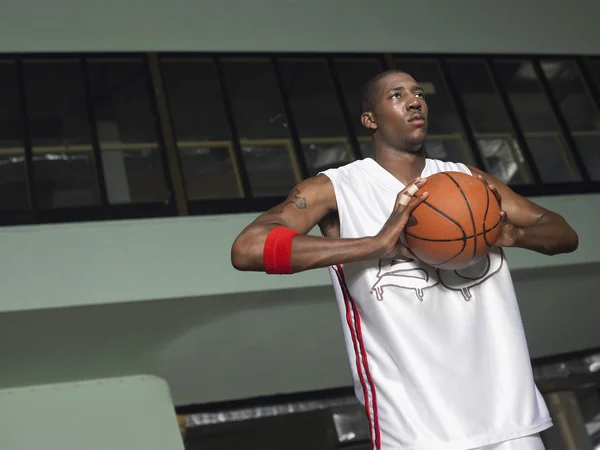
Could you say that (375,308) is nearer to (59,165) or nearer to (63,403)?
(63,403)

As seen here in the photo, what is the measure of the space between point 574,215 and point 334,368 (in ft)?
6.48

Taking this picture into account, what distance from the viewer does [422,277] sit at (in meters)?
2.20

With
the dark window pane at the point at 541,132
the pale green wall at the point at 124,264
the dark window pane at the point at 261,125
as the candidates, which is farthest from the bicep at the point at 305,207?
the dark window pane at the point at 541,132

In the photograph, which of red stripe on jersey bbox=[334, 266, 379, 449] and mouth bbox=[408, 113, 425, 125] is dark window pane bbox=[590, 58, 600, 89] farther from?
red stripe on jersey bbox=[334, 266, 379, 449]

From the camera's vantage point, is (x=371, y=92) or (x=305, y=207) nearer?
(x=305, y=207)

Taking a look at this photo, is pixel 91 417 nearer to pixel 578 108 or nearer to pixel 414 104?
pixel 414 104

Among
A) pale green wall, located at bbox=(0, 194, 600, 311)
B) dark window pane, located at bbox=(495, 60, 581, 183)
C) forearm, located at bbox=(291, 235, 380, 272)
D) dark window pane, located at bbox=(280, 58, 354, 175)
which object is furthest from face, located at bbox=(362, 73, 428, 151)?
dark window pane, located at bbox=(495, 60, 581, 183)

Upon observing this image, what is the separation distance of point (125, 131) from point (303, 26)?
3045 millimetres

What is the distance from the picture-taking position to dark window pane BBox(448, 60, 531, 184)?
929 centimetres

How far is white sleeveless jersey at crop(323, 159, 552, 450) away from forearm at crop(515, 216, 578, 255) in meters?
0.11

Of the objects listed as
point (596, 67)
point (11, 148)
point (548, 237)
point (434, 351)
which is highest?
point (11, 148)

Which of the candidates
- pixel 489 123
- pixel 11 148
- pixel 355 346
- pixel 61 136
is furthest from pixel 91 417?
pixel 489 123

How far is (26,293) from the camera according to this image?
4652mm

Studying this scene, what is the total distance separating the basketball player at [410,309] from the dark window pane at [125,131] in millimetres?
4848
